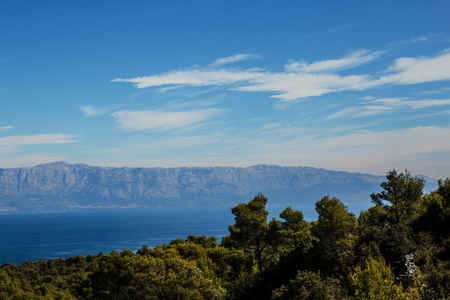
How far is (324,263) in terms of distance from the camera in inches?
1442

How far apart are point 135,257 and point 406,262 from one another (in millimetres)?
26686

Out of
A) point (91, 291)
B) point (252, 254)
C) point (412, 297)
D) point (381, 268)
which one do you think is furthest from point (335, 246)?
point (91, 291)


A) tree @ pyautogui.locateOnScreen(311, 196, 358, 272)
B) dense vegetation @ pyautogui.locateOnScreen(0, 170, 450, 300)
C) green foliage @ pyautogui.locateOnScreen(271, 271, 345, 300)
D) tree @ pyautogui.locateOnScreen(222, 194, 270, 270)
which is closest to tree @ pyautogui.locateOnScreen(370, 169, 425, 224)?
dense vegetation @ pyautogui.locateOnScreen(0, 170, 450, 300)

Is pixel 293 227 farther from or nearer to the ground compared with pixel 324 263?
farther from the ground

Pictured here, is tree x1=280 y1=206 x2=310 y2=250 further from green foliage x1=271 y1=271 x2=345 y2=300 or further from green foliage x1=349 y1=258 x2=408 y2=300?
green foliage x1=349 y1=258 x2=408 y2=300

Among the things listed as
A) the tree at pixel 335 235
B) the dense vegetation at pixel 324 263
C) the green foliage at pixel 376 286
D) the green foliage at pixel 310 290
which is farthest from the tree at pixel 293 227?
the green foliage at pixel 376 286

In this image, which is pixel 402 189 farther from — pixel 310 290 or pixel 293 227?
pixel 310 290

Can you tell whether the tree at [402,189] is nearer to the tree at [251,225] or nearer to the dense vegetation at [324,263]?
the dense vegetation at [324,263]

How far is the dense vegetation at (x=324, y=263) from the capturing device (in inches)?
1090

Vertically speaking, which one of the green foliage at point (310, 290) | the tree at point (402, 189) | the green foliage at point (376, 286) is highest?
the tree at point (402, 189)

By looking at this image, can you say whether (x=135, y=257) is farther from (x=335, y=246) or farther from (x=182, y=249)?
(x=335, y=246)

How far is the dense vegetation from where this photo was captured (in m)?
27.7

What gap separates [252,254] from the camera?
54.1 metres

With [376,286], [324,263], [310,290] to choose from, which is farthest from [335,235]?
[376,286]
